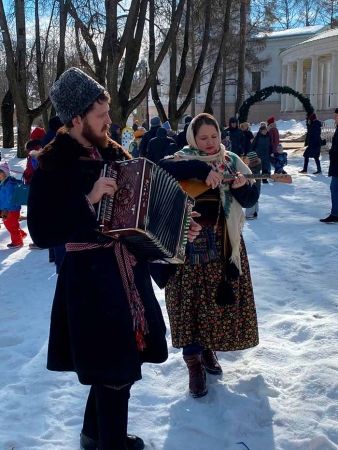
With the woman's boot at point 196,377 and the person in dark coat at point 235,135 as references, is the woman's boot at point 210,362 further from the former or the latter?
the person in dark coat at point 235,135

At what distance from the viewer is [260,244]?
6.98 metres

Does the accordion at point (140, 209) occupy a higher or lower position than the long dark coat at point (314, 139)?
lower

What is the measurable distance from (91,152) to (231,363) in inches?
81.9

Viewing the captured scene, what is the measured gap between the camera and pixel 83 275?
7.05ft

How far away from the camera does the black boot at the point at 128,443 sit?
8.34ft

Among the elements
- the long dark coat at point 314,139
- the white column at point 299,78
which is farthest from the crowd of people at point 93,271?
the white column at point 299,78

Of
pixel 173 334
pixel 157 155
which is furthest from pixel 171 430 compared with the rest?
pixel 157 155

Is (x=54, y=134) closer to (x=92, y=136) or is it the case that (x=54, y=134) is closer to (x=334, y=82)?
(x=92, y=136)

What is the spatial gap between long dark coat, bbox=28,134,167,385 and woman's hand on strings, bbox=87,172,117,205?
0.05 meters

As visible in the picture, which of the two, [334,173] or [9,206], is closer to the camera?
[9,206]

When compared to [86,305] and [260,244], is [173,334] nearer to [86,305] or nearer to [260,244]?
[86,305]

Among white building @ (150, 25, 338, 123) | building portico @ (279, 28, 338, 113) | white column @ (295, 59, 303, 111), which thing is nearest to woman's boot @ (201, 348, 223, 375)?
white building @ (150, 25, 338, 123)

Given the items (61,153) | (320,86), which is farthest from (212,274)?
(320,86)

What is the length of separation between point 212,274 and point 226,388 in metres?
0.76
